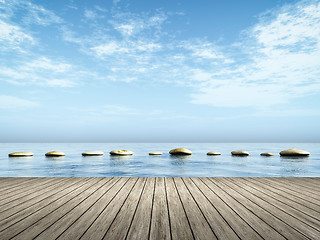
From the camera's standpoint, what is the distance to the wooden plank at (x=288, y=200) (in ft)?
12.3

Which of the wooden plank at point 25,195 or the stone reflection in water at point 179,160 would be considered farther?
the stone reflection in water at point 179,160

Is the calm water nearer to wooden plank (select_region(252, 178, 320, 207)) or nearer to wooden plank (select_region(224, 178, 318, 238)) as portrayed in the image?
wooden plank (select_region(252, 178, 320, 207))

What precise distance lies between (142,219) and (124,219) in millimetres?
251

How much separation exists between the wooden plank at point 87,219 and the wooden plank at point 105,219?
0.06 metres

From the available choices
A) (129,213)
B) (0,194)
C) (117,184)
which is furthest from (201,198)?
(0,194)

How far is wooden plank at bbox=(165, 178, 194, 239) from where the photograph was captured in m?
2.79

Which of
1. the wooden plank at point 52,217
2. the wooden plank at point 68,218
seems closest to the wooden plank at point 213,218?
the wooden plank at point 68,218

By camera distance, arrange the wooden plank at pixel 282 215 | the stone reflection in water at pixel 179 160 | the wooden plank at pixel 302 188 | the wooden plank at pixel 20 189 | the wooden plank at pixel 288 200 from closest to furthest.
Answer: the wooden plank at pixel 282 215 → the wooden plank at pixel 288 200 → the wooden plank at pixel 20 189 → the wooden plank at pixel 302 188 → the stone reflection in water at pixel 179 160

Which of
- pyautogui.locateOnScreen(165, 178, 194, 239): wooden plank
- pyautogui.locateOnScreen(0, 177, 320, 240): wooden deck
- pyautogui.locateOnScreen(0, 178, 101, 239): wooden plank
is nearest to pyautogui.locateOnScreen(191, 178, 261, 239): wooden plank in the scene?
pyautogui.locateOnScreen(0, 177, 320, 240): wooden deck

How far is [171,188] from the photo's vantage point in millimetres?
5387

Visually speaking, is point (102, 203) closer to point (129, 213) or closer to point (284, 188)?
point (129, 213)

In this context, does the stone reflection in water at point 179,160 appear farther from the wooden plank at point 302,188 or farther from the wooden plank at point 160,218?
the wooden plank at point 160,218

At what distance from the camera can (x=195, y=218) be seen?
334 centimetres

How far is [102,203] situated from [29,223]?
1.20m
